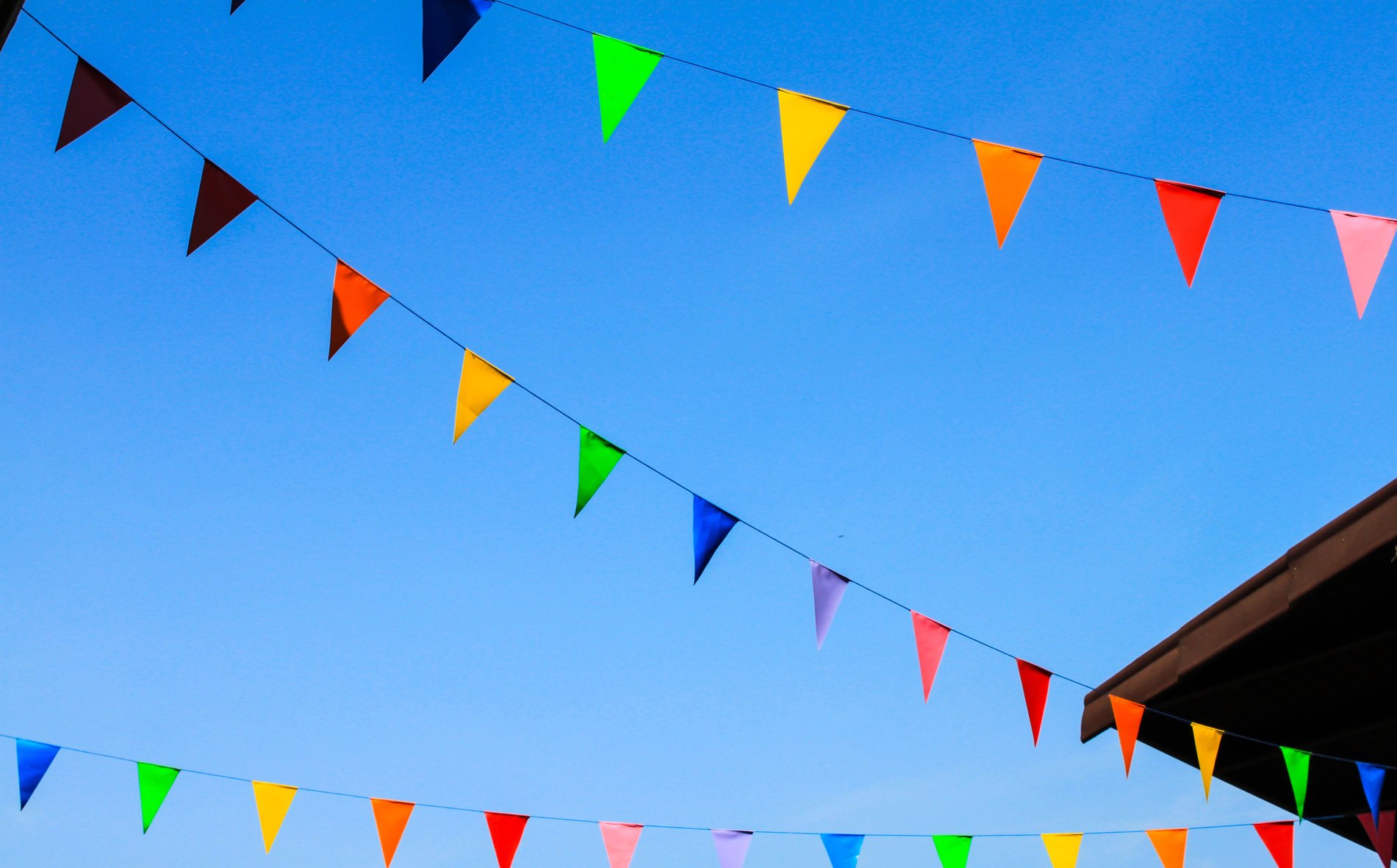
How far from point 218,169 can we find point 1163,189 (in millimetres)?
3820

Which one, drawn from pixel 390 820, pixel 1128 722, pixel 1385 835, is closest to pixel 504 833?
pixel 390 820

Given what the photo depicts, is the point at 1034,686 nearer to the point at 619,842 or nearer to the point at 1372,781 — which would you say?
the point at 1372,781

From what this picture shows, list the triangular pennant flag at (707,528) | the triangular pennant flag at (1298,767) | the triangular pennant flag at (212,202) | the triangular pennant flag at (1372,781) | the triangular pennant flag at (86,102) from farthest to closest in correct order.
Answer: the triangular pennant flag at (1298,767) < the triangular pennant flag at (1372,781) < the triangular pennant flag at (707,528) < the triangular pennant flag at (212,202) < the triangular pennant flag at (86,102)

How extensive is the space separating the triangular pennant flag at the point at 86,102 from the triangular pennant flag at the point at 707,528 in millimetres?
3039

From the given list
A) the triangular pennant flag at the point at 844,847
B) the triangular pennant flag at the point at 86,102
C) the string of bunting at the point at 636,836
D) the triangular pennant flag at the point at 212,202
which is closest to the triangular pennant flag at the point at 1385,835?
the string of bunting at the point at 636,836

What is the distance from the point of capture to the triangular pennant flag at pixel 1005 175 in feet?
13.9

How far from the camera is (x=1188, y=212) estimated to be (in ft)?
13.9

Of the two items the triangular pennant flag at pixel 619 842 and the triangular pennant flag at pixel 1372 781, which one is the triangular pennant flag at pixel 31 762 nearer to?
the triangular pennant flag at pixel 619 842

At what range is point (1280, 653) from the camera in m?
5.63

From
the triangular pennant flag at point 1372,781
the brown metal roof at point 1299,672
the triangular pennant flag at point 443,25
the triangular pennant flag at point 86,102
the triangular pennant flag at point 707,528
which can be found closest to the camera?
the triangular pennant flag at point 443,25

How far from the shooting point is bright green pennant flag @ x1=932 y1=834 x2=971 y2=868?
20.8 feet

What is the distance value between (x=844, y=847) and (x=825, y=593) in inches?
69.0

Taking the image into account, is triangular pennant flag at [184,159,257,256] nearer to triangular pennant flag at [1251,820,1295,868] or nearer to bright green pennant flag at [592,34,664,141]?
bright green pennant flag at [592,34,664,141]

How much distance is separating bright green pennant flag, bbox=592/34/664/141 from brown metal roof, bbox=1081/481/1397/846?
11.4 feet
